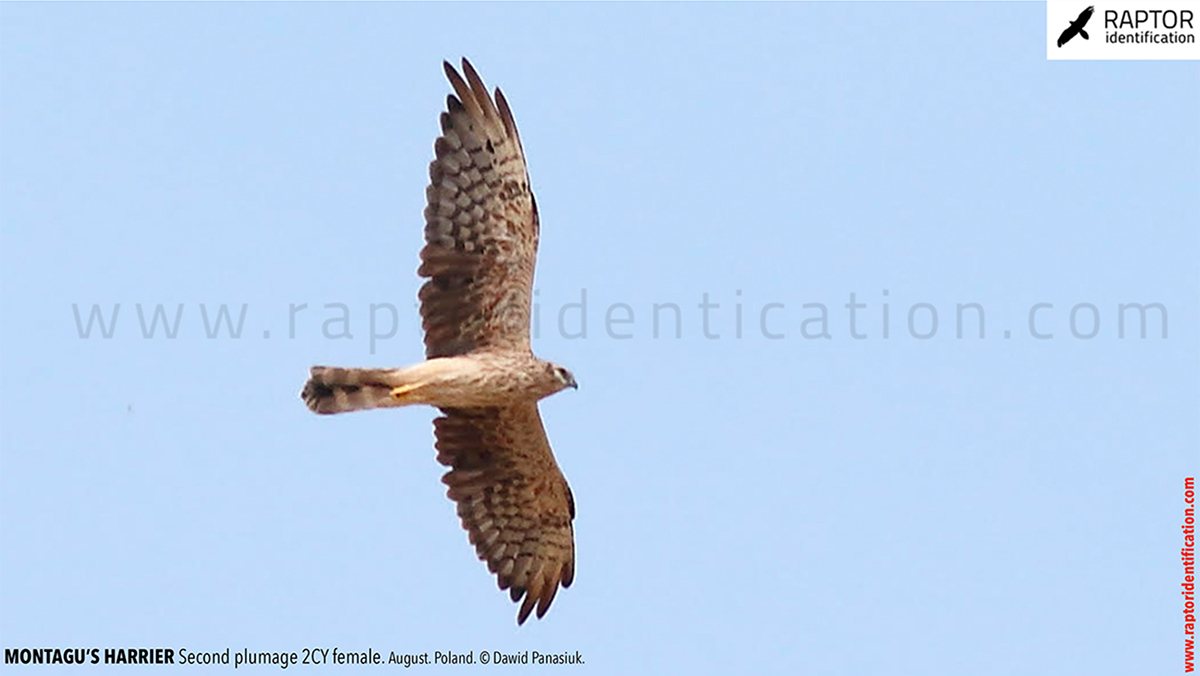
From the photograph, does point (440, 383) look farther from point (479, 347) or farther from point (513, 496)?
point (513, 496)

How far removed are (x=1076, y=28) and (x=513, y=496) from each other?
18.5 feet

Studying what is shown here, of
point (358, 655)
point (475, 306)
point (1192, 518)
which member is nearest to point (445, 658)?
point (358, 655)

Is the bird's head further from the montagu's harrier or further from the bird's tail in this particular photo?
the bird's tail

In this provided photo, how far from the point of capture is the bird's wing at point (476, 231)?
42.0 feet

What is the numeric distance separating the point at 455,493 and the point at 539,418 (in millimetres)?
842

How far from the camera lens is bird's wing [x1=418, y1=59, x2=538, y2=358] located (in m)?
12.8

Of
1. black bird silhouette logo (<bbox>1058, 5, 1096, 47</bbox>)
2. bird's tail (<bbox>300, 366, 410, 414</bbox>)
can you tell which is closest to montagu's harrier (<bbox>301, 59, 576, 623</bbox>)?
bird's tail (<bbox>300, 366, 410, 414</bbox>)

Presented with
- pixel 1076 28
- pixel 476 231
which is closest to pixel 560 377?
pixel 476 231

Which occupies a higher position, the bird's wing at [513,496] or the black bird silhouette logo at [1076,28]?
the black bird silhouette logo at [1076,28]

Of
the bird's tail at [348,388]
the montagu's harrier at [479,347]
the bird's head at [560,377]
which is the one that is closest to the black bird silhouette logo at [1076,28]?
the montagu's harrier at [479,347]

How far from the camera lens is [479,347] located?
12797mm

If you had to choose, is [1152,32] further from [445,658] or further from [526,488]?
[445,658]

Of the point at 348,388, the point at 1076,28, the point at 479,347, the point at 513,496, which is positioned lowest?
the point at 513,496

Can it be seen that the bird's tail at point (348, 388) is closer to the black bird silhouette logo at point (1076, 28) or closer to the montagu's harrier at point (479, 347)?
the montagu's harrier at point (479, 347)
